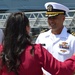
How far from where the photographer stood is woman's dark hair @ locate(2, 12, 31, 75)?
5.80 ft

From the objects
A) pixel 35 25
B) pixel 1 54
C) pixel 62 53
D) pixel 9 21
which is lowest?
pixel 35 25

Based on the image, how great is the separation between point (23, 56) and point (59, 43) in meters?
0.90

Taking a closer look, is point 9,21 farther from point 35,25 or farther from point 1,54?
point 35,25

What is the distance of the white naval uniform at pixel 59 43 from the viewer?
258 cm

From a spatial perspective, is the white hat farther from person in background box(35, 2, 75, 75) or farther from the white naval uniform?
the white naval uniform

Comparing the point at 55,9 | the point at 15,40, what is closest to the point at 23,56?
the point at 15,40

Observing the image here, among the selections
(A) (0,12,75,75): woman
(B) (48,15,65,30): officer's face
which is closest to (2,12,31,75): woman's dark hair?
(A) (0,12,75,75): woman

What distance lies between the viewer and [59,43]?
264 cm

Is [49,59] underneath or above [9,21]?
underneath

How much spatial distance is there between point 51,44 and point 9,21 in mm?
889

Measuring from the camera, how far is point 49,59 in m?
1.76

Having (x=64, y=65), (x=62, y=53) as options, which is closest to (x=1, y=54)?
(x=64, y=65)

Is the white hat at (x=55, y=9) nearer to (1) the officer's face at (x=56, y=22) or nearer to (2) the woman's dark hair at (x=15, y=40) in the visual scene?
(1) the officer's face at (x=56, y=22)

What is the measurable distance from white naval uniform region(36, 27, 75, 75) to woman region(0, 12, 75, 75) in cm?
79
